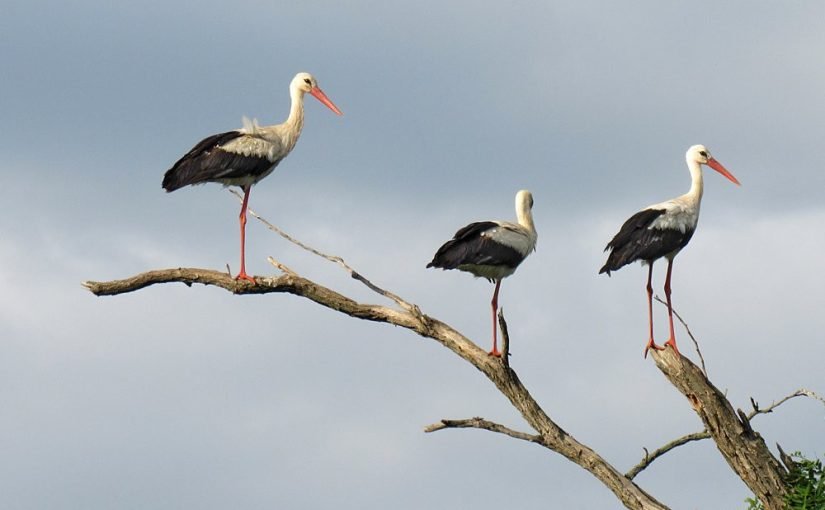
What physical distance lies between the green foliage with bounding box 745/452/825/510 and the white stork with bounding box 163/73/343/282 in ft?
20.7

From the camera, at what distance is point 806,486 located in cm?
1405

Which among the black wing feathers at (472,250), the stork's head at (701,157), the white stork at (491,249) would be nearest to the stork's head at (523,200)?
Result: the white stork at (491,249)

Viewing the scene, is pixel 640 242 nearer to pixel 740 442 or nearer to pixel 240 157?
pixel 740 442

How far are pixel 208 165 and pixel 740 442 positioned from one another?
22.6 ft

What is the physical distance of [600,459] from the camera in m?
14.1

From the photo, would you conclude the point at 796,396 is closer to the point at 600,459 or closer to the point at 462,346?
the point at 600,459

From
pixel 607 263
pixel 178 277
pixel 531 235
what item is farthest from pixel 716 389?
pixel 178 277

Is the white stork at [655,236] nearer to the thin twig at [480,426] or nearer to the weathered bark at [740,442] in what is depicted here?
the weathered bark at [740,442]

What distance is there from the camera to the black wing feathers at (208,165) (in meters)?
16.5

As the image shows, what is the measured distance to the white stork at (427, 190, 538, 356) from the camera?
1559cm

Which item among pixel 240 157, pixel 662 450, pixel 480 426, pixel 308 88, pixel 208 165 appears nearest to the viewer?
pixel 480 426

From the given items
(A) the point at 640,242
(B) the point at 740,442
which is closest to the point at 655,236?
(A) the point at 640,242

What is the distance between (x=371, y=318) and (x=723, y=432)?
383 cm

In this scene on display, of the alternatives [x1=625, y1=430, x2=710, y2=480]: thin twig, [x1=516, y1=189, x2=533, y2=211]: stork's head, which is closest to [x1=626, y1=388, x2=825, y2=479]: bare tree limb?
[x1=625, y1=430, x2=710, y2=480]: thin twig
